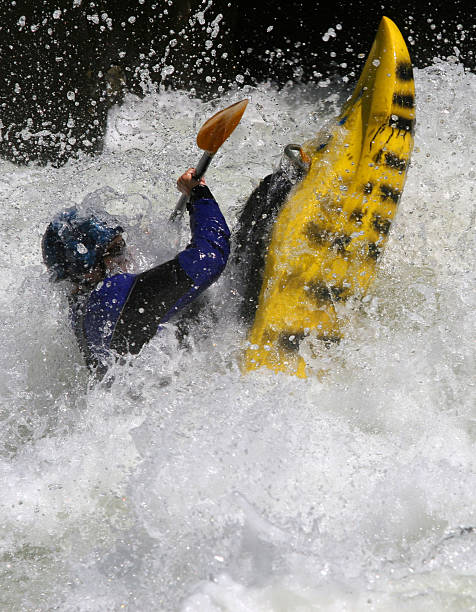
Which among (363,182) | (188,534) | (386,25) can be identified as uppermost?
(386,25)

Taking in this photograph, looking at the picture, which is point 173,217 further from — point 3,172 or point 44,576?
point 3,172

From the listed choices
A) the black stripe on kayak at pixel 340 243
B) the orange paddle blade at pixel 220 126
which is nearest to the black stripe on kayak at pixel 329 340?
the black stripe on kayak at pixel 340 243

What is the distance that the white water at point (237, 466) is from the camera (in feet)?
5.65

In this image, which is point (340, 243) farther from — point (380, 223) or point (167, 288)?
point (167, 288)

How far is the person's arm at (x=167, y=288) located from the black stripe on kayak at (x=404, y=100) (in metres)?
0.93

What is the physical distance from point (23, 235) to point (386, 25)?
2.11 m

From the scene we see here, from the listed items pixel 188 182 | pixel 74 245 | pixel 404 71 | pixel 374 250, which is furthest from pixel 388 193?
pixel 74 245

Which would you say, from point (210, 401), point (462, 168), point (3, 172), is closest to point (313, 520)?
point (210, 401)

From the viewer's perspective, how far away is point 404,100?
244 centimetres

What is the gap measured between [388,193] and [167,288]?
0.98 metres

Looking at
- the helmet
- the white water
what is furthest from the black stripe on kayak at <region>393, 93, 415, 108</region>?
the helmet

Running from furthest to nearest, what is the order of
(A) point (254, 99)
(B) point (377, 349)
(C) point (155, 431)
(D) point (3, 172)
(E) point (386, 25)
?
1. (A) point (254, 99)
2. (D) point (3, 172)
3. (E) point (386, 25)
4. (B) point (377, 349)
5. (C) point (155, 431)

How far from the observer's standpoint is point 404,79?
2.46 meters

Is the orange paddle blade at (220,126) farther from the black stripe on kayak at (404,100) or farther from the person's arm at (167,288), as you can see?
the black stripe on kayak at (404,100)
